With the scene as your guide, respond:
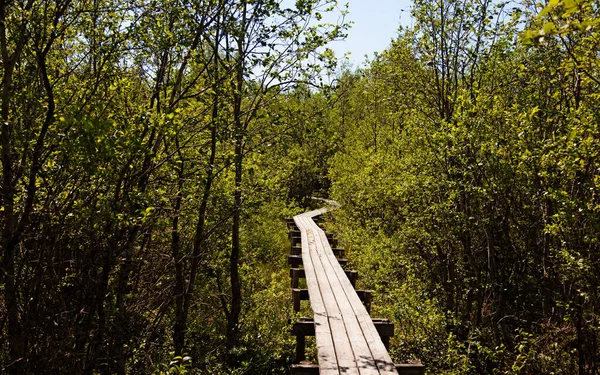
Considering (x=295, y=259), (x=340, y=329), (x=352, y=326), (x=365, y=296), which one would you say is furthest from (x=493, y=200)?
(x=295, y=259)

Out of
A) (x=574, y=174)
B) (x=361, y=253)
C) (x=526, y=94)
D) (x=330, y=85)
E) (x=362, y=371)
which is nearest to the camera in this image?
(x=362, y=371)

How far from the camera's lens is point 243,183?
27.7ft

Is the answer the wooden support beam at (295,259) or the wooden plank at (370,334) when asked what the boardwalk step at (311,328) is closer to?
the wooden plank at (370,334)

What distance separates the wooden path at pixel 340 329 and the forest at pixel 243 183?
1.41 metres

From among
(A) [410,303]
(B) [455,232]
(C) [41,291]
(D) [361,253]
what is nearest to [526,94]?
(B) [455,232]

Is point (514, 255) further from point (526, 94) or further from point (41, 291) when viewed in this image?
point (41, 291)

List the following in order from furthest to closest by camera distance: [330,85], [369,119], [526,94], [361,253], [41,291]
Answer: [369,119] → [361,253] → [526,94] → [330,85] → [41,291]

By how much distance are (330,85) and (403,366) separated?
4.61 m

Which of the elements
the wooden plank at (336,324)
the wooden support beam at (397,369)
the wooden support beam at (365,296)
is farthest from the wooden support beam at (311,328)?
the wooden support beam at (365,296)

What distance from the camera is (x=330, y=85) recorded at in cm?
725

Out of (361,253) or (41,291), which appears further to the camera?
(361,253)

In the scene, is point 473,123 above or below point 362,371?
above

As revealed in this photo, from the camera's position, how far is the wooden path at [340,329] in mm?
4863

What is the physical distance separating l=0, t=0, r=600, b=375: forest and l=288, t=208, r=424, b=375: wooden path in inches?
55.6
